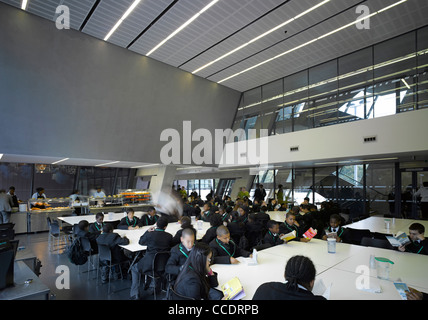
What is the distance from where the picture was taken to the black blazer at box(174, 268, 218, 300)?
6.35ft

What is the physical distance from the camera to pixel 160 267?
3.32m

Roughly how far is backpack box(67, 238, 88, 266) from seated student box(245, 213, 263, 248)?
3240mm

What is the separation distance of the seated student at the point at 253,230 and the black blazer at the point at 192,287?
136 inches

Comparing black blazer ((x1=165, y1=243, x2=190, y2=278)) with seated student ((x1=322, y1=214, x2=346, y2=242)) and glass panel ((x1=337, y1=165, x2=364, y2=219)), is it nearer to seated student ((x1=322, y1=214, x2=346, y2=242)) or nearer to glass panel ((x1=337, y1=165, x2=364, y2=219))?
seated student ((x1=322, y1=214, x2=346, y2=242))

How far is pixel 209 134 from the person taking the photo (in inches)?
452

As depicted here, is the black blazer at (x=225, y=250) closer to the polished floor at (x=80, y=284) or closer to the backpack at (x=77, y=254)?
the polished floor at (x=80, y=284)

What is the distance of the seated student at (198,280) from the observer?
6.41 ft

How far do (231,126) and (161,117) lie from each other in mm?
3943

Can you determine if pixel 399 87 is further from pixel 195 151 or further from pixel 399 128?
pixel 195 151

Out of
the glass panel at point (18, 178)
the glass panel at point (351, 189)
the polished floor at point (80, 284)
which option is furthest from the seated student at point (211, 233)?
the glass panel at point (18, 178)

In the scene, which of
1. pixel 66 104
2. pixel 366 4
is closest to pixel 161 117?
pixel 66 104

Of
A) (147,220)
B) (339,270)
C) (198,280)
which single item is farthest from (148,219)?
(339,270)

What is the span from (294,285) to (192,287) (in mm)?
779

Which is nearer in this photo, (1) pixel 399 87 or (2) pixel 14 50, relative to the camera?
(2) pixel 14 50
